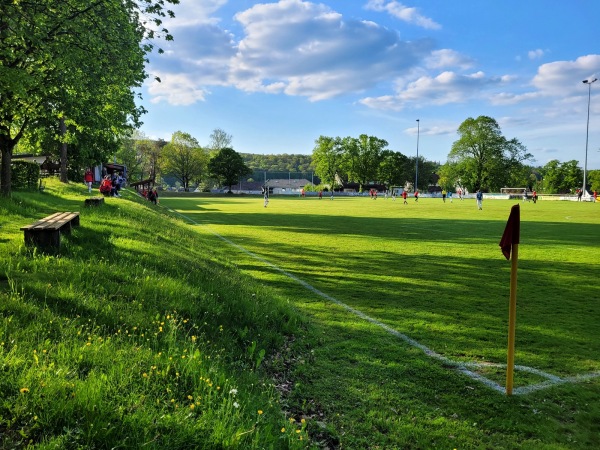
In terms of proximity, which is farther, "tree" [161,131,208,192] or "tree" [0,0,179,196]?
"tree" [161,131,208,192]

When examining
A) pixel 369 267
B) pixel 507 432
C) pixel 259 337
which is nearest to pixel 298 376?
pixel 259 337

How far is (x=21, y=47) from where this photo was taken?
35.9ft

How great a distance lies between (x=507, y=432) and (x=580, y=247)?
14.0 m

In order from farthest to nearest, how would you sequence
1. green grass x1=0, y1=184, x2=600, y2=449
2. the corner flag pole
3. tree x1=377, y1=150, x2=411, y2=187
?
tree x1=377, y1=150, x2=411, y2=187
the corner flag pole
green grass x1=0, y1=184, x2=600, y2=449

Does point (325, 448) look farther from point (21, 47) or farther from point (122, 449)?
point (21, 47)

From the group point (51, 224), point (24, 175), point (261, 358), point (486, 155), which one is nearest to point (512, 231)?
point (261, 358)

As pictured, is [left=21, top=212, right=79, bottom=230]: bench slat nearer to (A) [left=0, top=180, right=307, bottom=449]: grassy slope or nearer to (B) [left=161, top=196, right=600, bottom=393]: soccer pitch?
(A) [left=0, top=180, right=307, bottom=449]: grassy slope

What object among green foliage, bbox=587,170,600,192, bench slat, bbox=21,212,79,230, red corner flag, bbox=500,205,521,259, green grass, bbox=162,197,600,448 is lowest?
green grass, bbox=162,197,600,448

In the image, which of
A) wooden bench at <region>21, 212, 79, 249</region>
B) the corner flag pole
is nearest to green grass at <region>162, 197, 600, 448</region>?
the corner flag pole

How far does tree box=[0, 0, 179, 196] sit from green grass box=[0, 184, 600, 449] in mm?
4310

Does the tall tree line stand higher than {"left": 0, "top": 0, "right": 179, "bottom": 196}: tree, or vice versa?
the tall tree line

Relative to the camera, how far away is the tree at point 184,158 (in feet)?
390

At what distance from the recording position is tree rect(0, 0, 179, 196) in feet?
30.4

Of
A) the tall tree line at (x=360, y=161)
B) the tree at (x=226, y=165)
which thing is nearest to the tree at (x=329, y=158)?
the tall tree line at (x=360, y=161)
